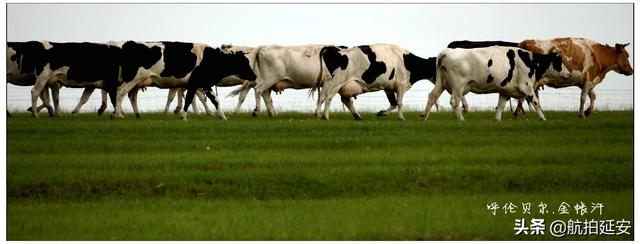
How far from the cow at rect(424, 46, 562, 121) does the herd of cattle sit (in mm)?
26

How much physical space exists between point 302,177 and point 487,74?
1156cm

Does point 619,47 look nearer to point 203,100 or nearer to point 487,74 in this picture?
point 487,74

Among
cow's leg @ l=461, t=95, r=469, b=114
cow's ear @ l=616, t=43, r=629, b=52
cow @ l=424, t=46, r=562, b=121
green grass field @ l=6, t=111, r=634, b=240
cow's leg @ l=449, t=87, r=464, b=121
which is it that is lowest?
green grass field @ l=6, t=111, r=634, b=240

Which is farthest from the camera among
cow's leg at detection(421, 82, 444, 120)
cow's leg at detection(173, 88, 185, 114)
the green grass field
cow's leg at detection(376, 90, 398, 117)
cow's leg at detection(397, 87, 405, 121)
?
cow's leg at detection(173, 88, 185, 114)

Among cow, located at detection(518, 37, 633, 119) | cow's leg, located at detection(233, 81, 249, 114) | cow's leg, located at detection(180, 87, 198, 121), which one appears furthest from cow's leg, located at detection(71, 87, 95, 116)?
cow, located at detection(518, 37, 633, 119)

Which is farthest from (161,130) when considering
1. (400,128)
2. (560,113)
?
(560,113)

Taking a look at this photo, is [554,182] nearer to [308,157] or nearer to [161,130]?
[308,157]

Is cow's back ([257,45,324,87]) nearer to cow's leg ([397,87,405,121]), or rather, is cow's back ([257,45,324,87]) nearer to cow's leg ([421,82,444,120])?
cow's leg ([397,87,405,121])

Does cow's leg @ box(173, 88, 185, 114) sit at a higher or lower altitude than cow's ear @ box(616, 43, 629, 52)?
lower

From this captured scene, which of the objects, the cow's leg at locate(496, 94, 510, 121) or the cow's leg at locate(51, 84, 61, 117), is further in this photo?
the cow's leg at locate(51, 84, 61, 117)

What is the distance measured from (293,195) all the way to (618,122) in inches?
457

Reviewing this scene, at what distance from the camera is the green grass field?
21.5 meters

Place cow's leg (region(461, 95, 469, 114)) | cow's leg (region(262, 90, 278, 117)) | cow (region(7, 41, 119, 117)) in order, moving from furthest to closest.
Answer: cow's leg (region(461, 95, 469, 114))
cow's leg (region(262, 90, 278, 117))
cow (region(7, 41, 119, 117))

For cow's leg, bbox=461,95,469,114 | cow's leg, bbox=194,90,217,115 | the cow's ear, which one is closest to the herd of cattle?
the cow's ear
